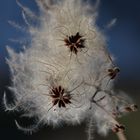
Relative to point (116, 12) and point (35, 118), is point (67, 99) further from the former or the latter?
point (116, 12)

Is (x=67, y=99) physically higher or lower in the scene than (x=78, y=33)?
lower

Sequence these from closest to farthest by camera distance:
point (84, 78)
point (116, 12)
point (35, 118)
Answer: point (84, 78) → point (35, 118) → point (116, 12)

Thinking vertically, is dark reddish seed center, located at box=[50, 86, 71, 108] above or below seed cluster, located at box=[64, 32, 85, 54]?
below

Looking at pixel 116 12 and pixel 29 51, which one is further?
pixel 116 12

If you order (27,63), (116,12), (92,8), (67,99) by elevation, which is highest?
(116,12)

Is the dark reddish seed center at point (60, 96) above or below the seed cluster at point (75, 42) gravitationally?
below

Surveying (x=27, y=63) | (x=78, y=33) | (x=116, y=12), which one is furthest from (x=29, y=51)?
(x=116, y=12)

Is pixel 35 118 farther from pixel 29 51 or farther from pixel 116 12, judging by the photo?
pixel 116 12

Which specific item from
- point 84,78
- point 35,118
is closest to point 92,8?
point 84,78

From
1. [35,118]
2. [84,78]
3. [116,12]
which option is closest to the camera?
[84,78]
